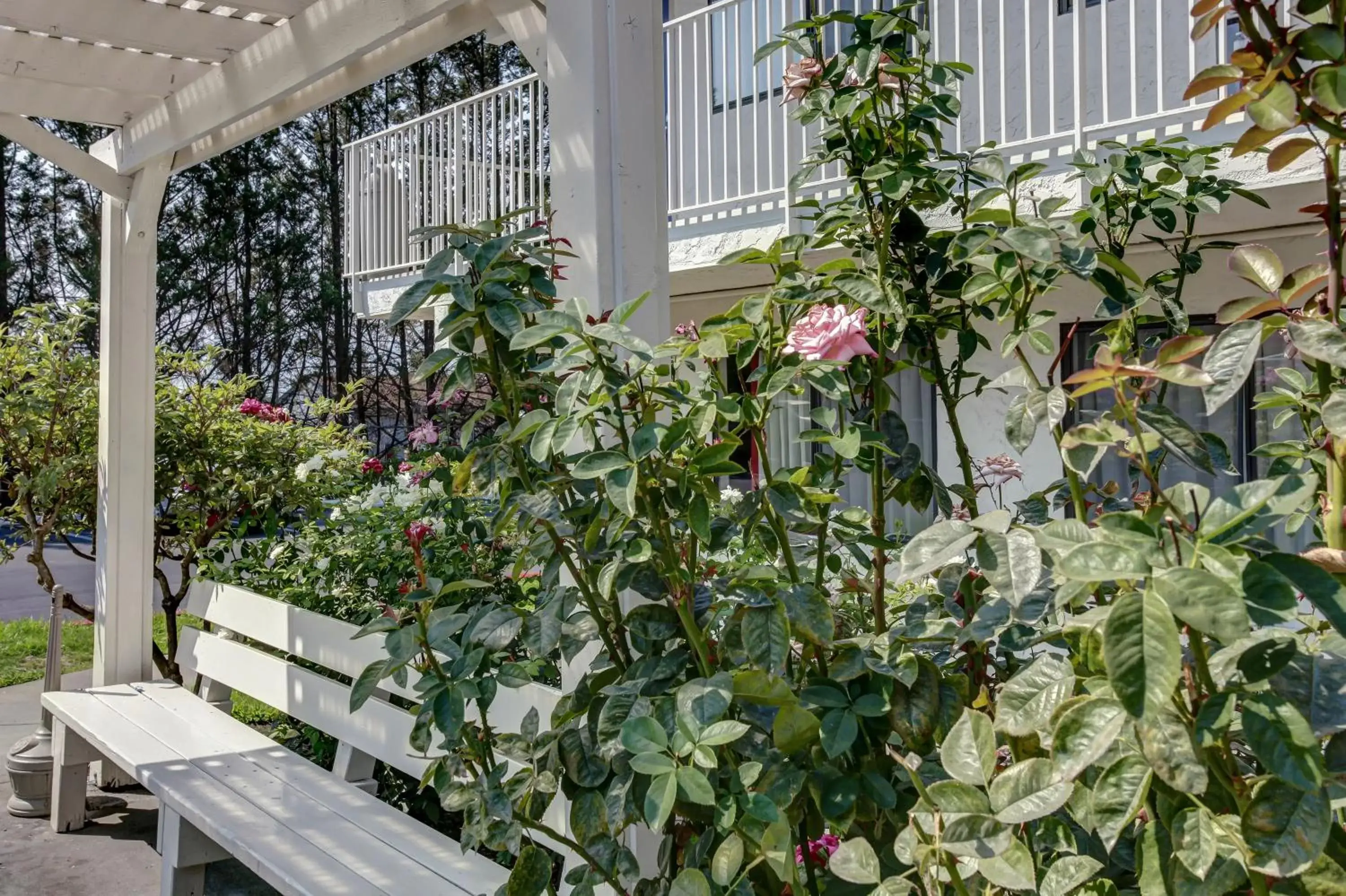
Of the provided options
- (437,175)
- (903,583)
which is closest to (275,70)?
(903,583)

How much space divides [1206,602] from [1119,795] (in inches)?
8.8

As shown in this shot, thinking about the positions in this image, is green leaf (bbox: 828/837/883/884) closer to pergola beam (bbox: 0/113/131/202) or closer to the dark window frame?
pergola beam (bbox: 0/113/131/202)

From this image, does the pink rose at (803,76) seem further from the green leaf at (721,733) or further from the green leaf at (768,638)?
the green leaf at (721,733)

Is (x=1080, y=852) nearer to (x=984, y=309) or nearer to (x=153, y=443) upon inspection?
(x=984, y=309)

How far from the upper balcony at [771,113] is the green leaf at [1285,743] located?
3.60 metres

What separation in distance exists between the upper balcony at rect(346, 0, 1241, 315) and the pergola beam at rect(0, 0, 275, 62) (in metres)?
1.34

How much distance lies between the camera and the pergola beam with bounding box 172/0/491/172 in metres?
2.35

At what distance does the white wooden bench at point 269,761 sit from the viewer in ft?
8.27

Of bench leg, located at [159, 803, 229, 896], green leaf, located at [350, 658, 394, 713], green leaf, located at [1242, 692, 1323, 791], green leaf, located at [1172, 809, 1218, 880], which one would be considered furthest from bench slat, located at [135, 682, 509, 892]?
green leaf, located at [1242, 692, 1323, 791]

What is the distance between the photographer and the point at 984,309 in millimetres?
1670

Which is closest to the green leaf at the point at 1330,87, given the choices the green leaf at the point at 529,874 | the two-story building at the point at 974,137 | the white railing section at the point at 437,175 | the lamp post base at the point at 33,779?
the green leaf at the point at 529,874

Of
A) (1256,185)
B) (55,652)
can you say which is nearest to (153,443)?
(55,652)

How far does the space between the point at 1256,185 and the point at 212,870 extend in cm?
471

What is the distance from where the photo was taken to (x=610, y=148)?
6.16ft
